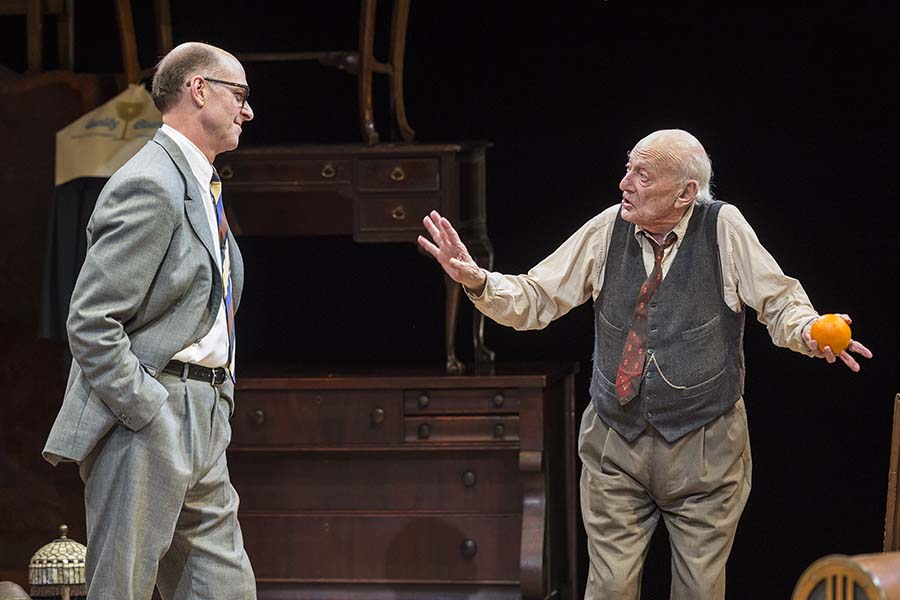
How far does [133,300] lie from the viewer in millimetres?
2965

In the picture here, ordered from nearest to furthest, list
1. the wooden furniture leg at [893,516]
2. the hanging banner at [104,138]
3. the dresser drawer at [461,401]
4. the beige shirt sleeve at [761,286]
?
the wooden furniture leg at [893,516] < the beige shirt sleeve at [761,286] < the dresser drawer at [461,401] < the hanging banner at [104,138]

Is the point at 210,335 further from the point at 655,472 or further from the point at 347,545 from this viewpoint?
the point at 347,545

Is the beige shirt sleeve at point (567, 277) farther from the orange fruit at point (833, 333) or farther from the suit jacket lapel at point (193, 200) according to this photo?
the suit jacket lapel at point (193, 200)

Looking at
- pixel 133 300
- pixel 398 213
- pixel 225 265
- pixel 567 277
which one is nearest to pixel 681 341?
pixel 567 277

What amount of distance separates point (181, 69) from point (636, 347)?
1.28 metres

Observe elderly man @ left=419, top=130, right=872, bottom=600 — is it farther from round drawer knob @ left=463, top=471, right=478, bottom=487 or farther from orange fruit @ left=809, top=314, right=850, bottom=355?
round drawer knob @ left=463, top=471, right=478, bottom=487

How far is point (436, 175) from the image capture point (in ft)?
15.7

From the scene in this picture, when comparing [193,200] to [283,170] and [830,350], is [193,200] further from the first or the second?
[283,170]

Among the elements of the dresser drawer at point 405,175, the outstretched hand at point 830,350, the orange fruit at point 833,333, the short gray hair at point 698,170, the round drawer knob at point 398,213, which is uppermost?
the short gray hair at point 698,170

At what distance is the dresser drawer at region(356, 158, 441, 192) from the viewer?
4.78m

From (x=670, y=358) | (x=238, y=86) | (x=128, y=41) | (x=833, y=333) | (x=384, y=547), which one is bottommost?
(x=384, y=547)

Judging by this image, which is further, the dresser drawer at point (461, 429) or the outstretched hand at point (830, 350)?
the dresser drawer at point (461, 429)

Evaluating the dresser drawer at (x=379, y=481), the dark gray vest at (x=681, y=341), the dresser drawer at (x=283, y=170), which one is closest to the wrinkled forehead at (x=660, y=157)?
the dark gray vest at (x=681, y=341)

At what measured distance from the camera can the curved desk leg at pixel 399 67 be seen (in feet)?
16.2
